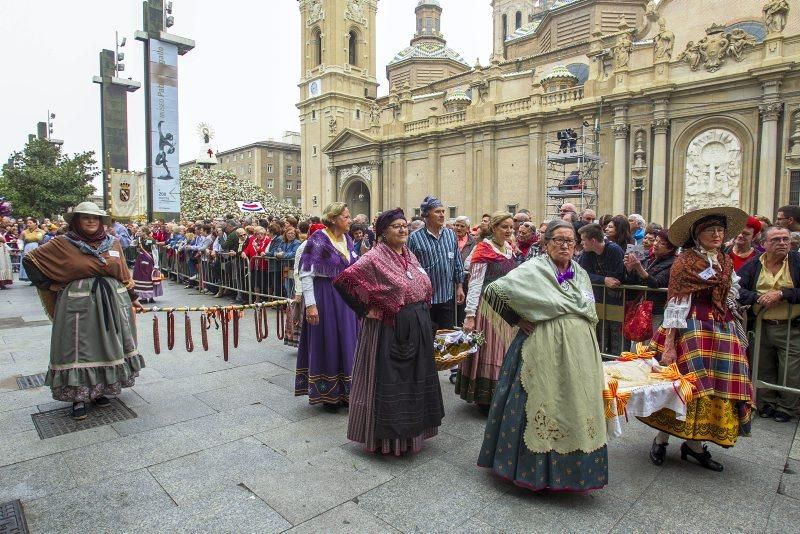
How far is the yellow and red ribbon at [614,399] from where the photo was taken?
3.34 metres

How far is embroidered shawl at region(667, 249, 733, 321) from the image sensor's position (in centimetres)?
361

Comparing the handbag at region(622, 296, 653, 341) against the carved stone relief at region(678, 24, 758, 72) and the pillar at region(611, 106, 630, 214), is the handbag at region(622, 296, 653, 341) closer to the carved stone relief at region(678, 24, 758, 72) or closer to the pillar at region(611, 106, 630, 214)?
the pillar at region(611, 106, 630, 214)

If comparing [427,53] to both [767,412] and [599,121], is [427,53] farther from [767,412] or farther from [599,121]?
[767,412]

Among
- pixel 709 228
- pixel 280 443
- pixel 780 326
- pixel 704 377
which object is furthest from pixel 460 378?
pixel 780 326

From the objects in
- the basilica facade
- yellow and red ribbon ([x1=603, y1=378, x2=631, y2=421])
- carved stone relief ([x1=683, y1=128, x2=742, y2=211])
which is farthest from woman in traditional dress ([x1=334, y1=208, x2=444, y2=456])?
carved stone relief ([x1=683, y1=128, x2=742, y2=211])

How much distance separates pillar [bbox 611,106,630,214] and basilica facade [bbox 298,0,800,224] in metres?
0.07

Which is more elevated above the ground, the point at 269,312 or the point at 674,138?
the point at 674,138

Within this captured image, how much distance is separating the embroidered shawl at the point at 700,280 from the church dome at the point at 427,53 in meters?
48.6

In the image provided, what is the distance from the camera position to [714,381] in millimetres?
3568

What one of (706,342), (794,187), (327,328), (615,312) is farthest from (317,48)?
(706,342)

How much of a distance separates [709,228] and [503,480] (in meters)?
2.35

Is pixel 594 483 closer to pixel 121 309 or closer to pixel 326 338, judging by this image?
pixel 326 338

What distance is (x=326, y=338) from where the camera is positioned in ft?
16.1

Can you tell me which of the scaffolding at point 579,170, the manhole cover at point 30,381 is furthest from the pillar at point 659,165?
the manhole cover at point 30,381
